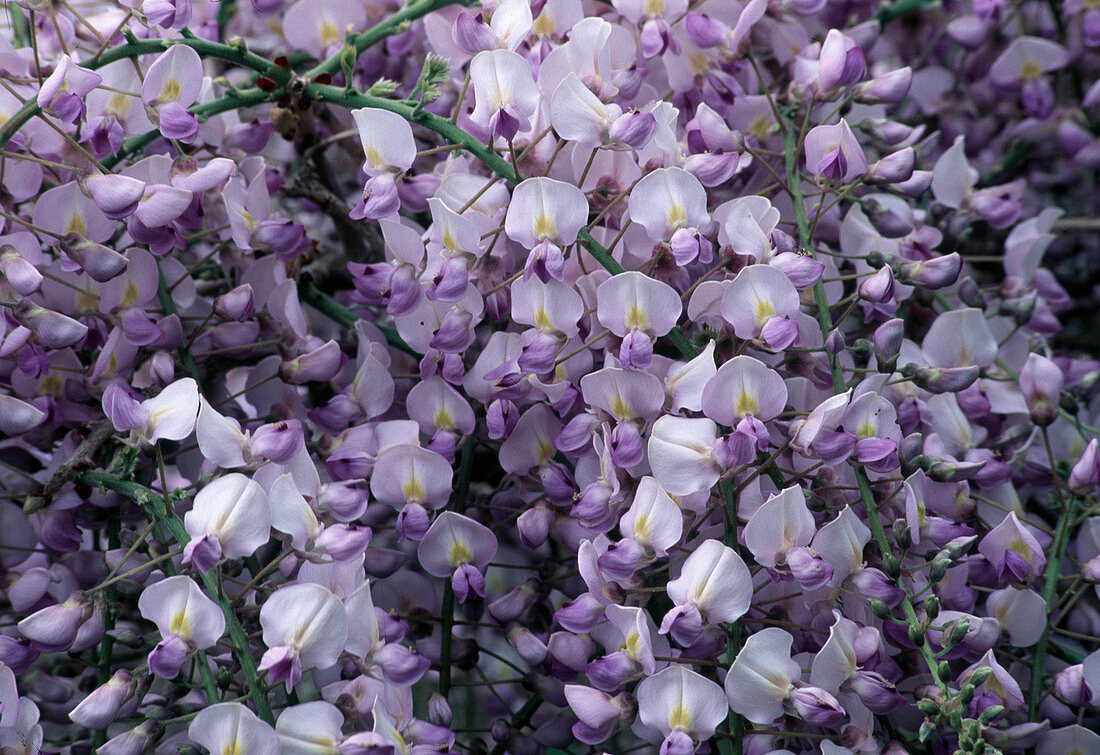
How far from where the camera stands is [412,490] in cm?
94

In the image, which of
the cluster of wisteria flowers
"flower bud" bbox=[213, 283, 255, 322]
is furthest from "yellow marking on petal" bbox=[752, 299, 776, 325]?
"flower bud" bbox=[213, 283, 255, 322]

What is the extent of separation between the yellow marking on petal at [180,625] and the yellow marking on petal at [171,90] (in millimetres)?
461

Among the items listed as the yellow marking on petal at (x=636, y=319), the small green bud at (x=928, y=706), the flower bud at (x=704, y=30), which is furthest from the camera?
the flower bud at (x=704, y=30)

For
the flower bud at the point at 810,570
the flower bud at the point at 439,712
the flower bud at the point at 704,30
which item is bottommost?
the flower bud at the point at 439,712

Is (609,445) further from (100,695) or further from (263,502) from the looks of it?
(100,695)

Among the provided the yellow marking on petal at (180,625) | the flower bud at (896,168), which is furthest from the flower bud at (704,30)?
the yellow marking on petal at (180,625)

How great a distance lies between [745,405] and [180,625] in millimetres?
474

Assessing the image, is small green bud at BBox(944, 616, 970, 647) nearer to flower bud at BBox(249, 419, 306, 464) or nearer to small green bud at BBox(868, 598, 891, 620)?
small green bud at BBox(868, 598, 891, 620)

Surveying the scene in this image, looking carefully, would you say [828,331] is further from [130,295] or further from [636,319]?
[130,295]

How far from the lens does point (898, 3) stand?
1339 mm

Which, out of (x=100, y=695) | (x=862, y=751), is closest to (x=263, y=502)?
(x=100, y=695)

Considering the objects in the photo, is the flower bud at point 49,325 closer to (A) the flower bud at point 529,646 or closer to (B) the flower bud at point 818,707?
(A) the flower bud at point 529,646

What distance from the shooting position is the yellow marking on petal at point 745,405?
832 mm

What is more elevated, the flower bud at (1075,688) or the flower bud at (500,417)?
the flower bud at (500,417)
